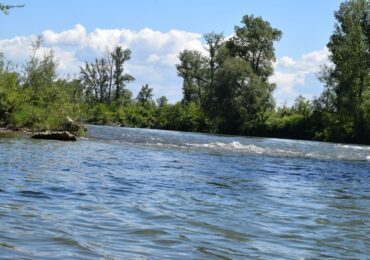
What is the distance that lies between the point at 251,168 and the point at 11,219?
13.9m

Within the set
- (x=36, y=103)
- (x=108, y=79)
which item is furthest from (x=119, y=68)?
(x=36, y=103)

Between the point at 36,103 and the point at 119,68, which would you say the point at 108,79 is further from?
the point at 36,103

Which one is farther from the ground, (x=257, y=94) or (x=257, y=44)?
(x=257, y=44)

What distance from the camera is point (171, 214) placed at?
955cm

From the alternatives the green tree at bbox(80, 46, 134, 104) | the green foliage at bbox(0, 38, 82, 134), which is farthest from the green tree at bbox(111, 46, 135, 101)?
the green foliage at bbox(0, 38, 82, 134)

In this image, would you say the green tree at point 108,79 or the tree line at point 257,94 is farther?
the green tree at point 108,79

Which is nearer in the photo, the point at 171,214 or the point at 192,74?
the point at 171,214

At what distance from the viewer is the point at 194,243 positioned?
24.3 ft

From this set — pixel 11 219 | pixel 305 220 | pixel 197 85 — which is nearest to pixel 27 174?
pixel 11 219

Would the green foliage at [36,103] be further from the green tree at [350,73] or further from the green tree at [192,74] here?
the green tree at [192,74]

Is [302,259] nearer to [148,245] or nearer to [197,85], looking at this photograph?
[148,245]


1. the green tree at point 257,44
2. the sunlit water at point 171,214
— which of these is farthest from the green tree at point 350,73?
the sunlit water at point 171,214

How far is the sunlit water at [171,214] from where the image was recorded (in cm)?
698

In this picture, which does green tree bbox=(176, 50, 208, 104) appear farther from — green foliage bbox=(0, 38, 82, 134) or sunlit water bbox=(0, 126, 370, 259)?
sunlit water bbox=(0, 126, 370, 259)
